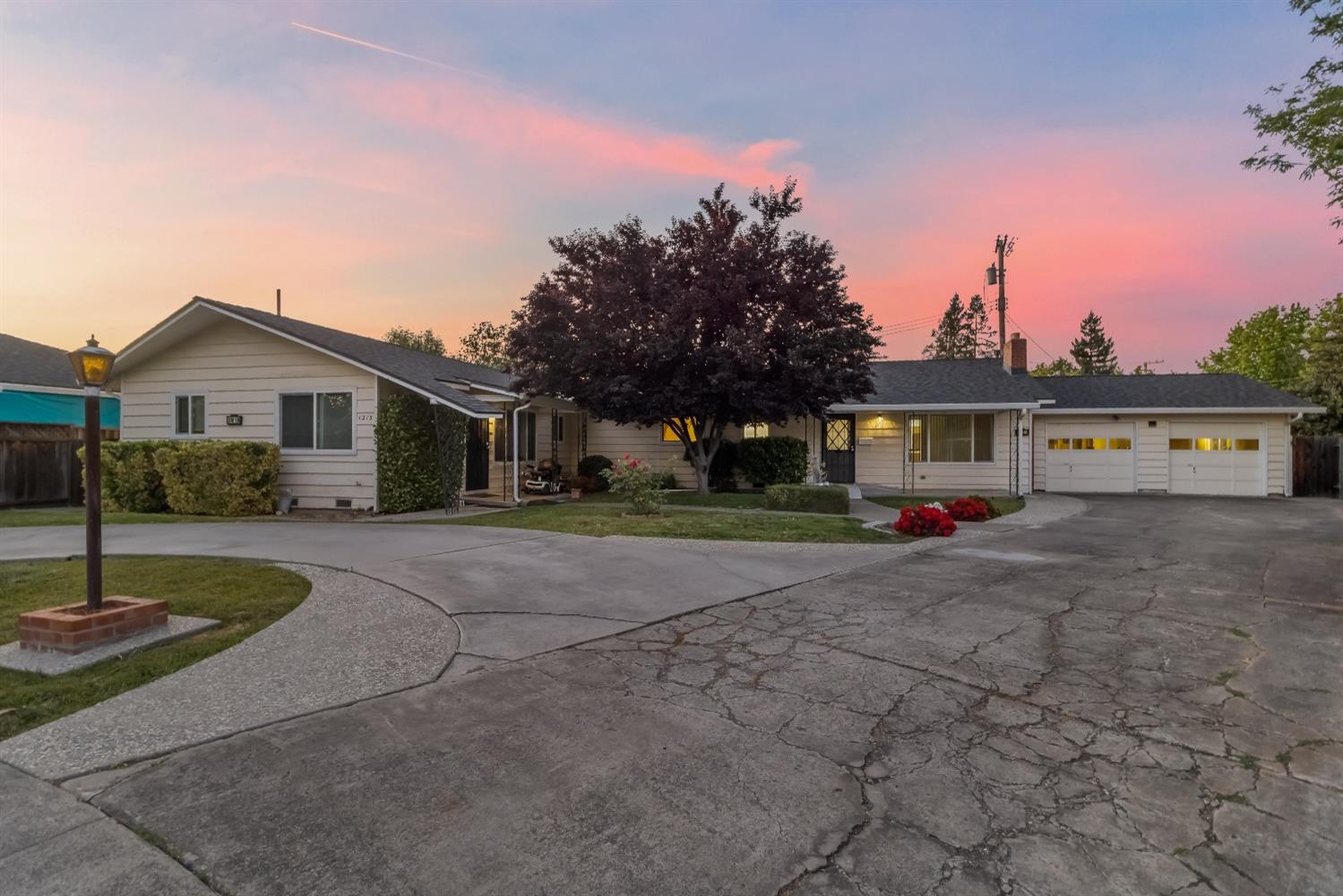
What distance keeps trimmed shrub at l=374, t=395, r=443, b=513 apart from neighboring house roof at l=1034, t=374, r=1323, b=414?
18.1m

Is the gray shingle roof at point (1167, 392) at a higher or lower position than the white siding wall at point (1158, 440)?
higher

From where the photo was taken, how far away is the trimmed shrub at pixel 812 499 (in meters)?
12.9

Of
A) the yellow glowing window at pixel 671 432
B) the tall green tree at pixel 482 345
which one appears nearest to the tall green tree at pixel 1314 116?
the yellow glowing window at pixel 671 432

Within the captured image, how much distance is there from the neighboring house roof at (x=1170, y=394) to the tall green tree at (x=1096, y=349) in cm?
3761

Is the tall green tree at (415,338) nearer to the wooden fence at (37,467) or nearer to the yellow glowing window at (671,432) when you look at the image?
the wooden fence at (37,467)

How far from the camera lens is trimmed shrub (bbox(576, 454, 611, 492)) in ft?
61.0

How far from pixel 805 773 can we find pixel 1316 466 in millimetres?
25224

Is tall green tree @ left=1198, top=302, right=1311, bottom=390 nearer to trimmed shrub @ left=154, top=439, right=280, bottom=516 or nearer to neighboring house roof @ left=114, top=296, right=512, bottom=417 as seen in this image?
neighboring house roof @ left=114, top=296, right=512, bottom=417

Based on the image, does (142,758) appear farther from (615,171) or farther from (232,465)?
(615,171)

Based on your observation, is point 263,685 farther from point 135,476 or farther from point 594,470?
point 594,470

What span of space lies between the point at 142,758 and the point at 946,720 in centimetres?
386

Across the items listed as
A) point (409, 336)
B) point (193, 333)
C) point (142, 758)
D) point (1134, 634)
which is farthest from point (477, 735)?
point (409, 336)

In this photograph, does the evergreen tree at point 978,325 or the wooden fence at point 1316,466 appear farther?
the evergreen tree at point 978,325

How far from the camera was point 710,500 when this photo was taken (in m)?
15.2
